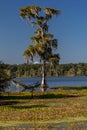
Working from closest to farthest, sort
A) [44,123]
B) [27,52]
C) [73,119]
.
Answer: [44,123] < [73,119] < [27,52]

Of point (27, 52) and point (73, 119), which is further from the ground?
point (27, 52)

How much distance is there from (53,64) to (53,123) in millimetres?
41362

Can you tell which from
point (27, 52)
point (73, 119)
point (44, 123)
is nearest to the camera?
point (44, 123)

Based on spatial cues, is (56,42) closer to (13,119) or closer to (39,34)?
→ (39,34)

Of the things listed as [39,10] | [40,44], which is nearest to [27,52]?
[40,44]

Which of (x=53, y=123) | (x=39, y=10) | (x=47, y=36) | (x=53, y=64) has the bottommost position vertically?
(x=53, y=123)

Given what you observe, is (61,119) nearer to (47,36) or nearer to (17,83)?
(17,83)

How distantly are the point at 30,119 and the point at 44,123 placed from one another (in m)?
2.02

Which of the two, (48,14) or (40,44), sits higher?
(48,14)

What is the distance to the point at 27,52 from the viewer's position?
2416 inches

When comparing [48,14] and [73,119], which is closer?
[73,119]

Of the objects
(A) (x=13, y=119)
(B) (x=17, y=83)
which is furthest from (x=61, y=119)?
(B) (x=17, y=83)

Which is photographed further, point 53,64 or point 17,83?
point 53,64

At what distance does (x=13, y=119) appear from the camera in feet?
76.9
